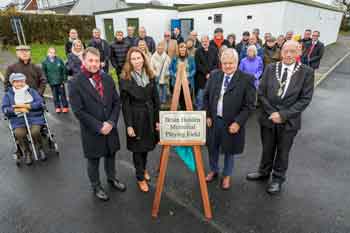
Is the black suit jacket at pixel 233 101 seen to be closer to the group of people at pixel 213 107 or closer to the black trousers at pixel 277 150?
the group of people at pixel 213 107

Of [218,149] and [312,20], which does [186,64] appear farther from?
[312,20]

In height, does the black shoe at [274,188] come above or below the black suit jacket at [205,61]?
below

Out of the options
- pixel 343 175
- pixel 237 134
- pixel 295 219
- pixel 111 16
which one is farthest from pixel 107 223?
pixel 111 16

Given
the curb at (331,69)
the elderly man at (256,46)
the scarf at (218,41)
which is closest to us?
the scarf at (218,41)

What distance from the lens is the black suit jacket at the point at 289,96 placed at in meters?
2.89

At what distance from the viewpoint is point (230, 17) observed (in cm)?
1303

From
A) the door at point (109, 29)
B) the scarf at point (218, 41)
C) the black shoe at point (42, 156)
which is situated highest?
the door at point (109, 29)

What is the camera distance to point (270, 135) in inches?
129

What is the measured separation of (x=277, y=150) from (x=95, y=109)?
2.54 m

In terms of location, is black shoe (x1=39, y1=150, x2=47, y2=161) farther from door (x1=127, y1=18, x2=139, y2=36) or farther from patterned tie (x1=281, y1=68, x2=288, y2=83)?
door (x1=127, y1=18, x2=139, y2=36)

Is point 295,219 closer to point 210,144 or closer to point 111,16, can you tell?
point 210,144

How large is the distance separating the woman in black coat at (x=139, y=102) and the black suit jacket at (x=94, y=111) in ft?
0.54

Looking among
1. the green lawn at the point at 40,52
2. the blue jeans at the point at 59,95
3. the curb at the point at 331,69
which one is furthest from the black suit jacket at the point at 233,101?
the green lawn at the point at 40,52

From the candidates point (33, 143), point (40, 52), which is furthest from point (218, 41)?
point (40, 52)
